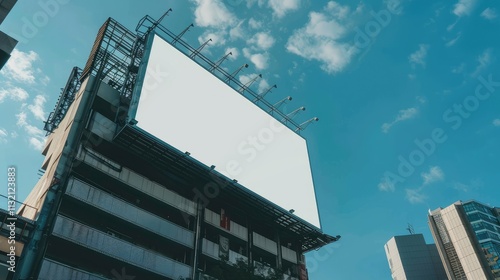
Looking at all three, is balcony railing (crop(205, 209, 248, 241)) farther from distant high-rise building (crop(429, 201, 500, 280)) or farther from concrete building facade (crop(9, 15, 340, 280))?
distant high-rise building (crop(429, 201, 500, 280))

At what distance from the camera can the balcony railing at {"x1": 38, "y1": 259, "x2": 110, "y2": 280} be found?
2292cm

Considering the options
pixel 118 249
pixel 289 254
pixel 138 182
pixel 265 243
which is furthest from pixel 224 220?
pixel 118 249

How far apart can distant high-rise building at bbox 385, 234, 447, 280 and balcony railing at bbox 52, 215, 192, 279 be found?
79465mm

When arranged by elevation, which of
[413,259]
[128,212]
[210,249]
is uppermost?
[413,259]

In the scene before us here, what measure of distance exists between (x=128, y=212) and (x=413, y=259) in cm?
8512

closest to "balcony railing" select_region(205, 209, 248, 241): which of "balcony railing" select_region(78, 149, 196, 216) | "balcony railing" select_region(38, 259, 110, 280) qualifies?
"balcony railing" select_region(78, 149, 196, 216)

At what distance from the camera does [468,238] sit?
260 ft

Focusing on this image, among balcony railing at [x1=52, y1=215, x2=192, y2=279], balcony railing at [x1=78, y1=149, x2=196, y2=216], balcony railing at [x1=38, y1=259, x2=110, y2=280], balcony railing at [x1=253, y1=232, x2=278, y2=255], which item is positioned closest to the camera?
balcony railing at [x1=38, y1=259, x2=110, y2=280]

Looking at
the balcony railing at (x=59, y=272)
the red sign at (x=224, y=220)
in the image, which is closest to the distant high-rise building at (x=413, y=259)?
the red sign at (x=224, y=220)

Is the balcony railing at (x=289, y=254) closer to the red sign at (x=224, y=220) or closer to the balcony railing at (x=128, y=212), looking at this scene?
the red sign at (x=224, y=220)

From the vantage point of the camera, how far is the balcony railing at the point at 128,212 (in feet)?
89.3

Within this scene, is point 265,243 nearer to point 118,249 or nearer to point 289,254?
point 289,254

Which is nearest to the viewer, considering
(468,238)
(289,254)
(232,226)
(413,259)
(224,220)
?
(224,220)

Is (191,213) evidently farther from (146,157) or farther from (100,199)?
(100,199)
